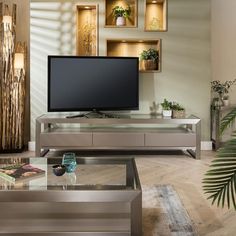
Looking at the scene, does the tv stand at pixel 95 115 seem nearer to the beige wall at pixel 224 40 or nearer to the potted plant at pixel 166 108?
the potted plant at pixel 166 108

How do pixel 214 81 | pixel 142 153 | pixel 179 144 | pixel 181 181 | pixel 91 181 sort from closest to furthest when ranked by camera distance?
pixel 91 181 → pixel 181 181 → pixel 179 144 → pixel 142 153 → pixel 214 81

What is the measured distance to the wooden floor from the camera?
244 centimetres

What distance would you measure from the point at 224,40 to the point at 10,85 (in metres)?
3.36

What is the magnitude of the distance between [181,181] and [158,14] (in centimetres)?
283

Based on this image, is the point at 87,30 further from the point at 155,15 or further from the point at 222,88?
the point at 222,88

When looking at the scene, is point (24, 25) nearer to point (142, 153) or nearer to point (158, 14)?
point (158, 14)

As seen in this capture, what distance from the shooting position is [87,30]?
211 inches

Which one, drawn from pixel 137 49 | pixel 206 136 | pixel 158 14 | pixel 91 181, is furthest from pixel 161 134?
pixel 91 181

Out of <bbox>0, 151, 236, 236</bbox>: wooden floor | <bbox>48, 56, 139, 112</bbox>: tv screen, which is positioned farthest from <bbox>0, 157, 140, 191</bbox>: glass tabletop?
<bbox>48, 56, 139, 112</bbox>: tv screen

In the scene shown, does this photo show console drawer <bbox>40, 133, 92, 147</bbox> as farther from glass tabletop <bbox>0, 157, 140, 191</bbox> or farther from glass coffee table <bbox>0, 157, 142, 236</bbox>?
glass coffee table <bbox>0, 157, 142, 236</bbox>

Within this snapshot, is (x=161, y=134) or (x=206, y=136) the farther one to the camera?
(x=206, y=136)

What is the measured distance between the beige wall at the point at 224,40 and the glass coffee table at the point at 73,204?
145 inches

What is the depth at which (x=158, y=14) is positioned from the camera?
5422mm

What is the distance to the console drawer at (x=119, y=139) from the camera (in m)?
4.84
